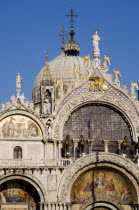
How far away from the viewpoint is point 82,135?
129ft

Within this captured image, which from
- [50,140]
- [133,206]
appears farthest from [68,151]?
[133,206]

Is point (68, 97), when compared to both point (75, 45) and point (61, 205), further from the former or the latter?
point (75, 45)

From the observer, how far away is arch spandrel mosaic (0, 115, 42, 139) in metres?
38.4

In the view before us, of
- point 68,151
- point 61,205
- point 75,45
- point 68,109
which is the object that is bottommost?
point 61,205

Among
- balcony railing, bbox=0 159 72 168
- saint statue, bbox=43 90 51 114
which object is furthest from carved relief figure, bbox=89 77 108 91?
balcony railing, bbox=0 159 72 168

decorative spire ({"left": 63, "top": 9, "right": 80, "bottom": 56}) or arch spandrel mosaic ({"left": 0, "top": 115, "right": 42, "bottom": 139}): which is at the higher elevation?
decorative spire ({"left": 63, "top": 9, "right": 80, "bottom": 56})

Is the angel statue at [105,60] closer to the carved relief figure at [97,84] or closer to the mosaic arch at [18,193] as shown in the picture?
the carved relief figure at [97,84]

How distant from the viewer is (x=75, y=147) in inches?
1543

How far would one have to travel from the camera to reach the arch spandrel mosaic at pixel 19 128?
38.4 meters

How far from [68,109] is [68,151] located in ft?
8.79

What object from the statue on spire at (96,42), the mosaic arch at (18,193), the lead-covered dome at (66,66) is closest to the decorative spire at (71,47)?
the lead-covered dome at (66,66)

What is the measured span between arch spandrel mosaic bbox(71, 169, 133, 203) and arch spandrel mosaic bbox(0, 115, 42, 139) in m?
4.07

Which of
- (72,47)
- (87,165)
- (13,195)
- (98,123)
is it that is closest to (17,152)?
(13,195)

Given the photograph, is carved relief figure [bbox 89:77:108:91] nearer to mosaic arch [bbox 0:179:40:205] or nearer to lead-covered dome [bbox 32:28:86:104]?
mosaic arch [bbox 0:179:40:205]
